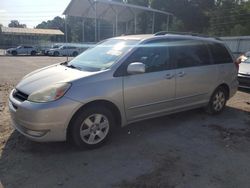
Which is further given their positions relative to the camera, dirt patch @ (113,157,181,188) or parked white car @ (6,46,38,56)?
parked white car @ (6,46,38,56)

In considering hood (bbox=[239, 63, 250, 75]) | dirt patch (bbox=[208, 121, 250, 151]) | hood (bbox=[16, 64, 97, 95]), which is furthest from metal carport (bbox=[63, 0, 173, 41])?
hood (bbox=[16, 64, 97, 95])

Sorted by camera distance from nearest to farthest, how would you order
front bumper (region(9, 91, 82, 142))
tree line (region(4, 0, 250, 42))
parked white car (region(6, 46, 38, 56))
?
front bumper (region(9, 91, 82, 142))
parked white car (region(6, 46, 38, 56))
tree line (region(4, 0, 250, 42))

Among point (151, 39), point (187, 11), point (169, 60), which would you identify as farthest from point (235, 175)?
point (187, 11)

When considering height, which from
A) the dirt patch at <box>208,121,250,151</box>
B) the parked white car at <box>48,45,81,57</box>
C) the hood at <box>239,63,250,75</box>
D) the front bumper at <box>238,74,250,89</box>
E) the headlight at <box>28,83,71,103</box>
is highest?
the headlight at <box>28,83,71,103</box>

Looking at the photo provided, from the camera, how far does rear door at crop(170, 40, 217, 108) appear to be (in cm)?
497

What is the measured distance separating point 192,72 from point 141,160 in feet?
7.36

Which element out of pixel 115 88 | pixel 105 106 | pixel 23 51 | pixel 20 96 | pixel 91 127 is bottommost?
pixel 23 51

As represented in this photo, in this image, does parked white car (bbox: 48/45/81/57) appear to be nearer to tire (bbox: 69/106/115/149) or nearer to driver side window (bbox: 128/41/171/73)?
driver side window (bbox: 128/41/171/73)

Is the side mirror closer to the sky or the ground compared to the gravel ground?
closer to the sky

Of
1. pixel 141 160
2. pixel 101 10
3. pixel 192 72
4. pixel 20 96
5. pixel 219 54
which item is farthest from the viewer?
pixel 101 10

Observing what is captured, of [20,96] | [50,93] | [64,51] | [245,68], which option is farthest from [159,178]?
[64,51]

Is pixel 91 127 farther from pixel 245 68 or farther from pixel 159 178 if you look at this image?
pixel 245 68

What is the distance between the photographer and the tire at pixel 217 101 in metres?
5.83

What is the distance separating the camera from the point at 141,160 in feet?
12.3
